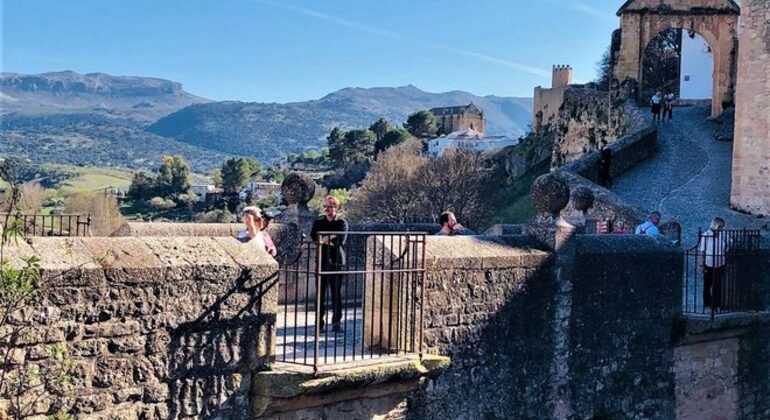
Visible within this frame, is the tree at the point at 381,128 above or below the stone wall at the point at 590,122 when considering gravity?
above

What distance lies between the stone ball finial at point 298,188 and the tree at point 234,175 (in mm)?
90632

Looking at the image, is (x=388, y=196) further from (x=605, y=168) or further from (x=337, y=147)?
(x=337, y=147)

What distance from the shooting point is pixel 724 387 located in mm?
12055

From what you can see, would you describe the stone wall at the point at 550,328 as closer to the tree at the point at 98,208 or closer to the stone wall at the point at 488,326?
the stone wall at the point at 488,326

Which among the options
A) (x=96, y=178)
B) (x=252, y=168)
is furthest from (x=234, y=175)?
(x=96, y=178)

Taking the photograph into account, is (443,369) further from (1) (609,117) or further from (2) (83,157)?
(2) (83,157)

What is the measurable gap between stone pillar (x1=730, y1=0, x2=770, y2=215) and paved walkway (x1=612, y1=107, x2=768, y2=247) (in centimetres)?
60

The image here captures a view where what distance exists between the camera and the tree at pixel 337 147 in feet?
376

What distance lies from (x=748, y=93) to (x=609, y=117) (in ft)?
48.2

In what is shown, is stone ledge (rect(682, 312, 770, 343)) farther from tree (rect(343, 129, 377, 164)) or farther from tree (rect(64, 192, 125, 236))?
tree (rect(343, 129, 377, 164))

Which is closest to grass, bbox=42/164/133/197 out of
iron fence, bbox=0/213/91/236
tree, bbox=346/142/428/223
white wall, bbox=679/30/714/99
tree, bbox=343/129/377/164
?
tree, bbox=343/129/377/164

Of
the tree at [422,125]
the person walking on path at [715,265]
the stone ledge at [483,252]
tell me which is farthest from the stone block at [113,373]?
the tree at [422,125]

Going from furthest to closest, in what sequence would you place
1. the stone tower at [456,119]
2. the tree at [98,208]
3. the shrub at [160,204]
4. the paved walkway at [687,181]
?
the stone tower at [456,119]
the shrub at [160,204]
the tree at [98,208]
the paved walkway at [687,181]

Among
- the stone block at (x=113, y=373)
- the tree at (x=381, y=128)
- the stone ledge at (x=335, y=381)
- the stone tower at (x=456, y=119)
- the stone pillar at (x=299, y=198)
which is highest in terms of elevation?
the stone tower at (x=456, y=119)
